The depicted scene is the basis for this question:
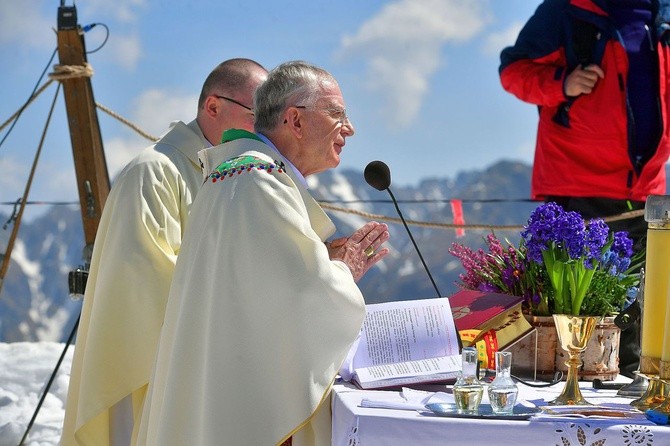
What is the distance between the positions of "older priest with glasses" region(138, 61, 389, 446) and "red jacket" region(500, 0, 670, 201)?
2104 millimetres

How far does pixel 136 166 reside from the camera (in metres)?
3.97

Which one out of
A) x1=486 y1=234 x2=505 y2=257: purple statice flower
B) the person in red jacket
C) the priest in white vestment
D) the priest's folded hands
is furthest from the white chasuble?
the person in red jacket

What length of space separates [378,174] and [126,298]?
1.11 meters

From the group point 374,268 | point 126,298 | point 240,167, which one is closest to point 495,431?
point 240,167

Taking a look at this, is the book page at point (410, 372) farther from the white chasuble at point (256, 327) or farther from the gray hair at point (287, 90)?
the gray hair at point (287, 90)

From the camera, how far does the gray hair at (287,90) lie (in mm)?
3166

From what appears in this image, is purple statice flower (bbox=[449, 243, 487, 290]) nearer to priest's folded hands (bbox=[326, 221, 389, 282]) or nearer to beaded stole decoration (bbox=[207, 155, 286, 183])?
priest's folded hands (bbox=[326, 221, 389, 282])

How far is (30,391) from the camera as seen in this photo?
6.24 m

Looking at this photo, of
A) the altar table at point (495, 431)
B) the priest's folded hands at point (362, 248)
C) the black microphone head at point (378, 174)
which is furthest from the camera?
the black microphone head at point (378, 174)

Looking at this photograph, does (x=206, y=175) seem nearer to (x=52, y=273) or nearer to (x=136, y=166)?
(x=136, y=166)

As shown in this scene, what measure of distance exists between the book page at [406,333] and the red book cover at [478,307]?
117 mm

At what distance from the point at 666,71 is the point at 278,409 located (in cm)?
285

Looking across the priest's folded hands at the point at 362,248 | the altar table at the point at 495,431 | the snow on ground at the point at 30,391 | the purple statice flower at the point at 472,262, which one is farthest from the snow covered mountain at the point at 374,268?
the altar table at the point at 495,431

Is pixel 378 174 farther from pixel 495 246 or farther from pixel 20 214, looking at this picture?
pixel 20 214
